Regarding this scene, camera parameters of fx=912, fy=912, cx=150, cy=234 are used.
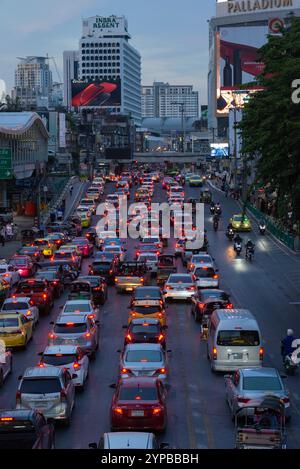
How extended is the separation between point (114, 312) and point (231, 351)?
12874 millimetres

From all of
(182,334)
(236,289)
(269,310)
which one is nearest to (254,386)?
(182,334)

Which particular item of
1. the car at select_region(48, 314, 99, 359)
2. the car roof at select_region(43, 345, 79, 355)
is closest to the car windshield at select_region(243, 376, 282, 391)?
the car roof at select_region(43, 345, 79, 355)

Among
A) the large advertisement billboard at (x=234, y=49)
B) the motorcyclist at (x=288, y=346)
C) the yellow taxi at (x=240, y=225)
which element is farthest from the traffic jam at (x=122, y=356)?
the large advertisement billboard at (x=234, y=49)

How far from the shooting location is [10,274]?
44438mm

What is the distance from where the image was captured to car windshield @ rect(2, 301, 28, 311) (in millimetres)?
31905

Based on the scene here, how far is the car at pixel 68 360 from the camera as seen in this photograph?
22453mm

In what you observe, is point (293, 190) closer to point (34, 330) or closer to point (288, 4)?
point (34, 330)

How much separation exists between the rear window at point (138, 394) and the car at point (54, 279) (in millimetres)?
20811

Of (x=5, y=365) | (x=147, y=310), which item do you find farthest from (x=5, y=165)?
(x=5, y=365)

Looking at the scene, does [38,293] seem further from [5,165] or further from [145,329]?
[5,165]

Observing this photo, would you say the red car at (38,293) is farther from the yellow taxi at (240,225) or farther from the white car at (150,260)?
the yellow taxi at (240,225)

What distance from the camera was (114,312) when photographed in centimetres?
3669
